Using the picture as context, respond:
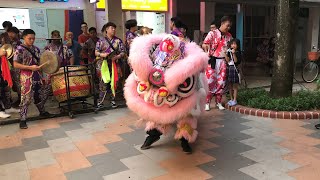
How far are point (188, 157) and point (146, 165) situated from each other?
629 mm

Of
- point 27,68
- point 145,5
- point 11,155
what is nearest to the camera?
point 11,155

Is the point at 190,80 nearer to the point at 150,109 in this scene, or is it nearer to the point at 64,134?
the point at 150,109

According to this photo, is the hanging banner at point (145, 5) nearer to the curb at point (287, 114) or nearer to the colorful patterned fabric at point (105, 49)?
the colorful patterned fabric at point (105, 49)

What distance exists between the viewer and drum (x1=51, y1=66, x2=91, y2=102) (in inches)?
272

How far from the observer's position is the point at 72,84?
22.8 feet

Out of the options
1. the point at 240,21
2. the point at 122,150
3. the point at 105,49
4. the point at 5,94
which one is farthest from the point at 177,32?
the point at 240,21

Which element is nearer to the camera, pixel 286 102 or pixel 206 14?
pixel 286 102

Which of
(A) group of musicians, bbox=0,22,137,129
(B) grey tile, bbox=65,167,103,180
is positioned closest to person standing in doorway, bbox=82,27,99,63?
(A) group of musicians, bbox=0,22,137,129

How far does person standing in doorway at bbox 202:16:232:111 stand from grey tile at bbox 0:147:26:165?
3.87 m

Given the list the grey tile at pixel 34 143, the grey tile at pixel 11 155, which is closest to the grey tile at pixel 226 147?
the grey tile at pixel 34 143

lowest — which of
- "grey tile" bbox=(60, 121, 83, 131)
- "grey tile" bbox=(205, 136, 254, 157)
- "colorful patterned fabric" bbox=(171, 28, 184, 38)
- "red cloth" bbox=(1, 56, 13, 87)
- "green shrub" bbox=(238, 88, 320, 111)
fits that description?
"grey tile" bbox=(205, 136, 254, 157)

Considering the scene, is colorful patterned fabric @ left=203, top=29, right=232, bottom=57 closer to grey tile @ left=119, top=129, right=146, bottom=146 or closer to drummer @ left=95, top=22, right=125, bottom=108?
drummer @ left=95, top=22, right=125, bottom=108

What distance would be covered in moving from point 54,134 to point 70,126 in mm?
498

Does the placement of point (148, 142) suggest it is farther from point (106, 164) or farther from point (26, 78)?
point (26, 78)
